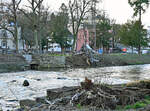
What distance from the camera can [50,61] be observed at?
37938 mm

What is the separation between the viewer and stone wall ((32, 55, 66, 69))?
37.6 meters

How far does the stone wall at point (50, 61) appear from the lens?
37625 mm

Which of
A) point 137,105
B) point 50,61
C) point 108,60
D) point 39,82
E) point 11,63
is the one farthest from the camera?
point 108,60

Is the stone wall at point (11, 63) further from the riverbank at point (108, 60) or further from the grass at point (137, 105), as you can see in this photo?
the grass at point (137, 105)

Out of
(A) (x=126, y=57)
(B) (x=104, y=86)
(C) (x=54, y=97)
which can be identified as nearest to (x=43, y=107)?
(C) (x=54, y=97)

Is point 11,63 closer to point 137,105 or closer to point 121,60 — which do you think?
point 121,60

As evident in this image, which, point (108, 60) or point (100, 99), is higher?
point (108, 60)

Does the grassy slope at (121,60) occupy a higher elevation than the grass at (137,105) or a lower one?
higher

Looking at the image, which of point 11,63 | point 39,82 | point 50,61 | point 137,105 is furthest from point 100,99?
point 50,61

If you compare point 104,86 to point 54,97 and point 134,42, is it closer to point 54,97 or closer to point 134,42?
point 54,97

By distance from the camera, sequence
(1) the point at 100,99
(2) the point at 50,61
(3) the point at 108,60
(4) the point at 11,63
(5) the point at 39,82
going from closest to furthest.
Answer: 1. (1) the point at 100,99
2. (5) the point at 39,82
3. (4) the point at 11,63
4. (2) the point at 50,61
5. (3) the point at 108,60

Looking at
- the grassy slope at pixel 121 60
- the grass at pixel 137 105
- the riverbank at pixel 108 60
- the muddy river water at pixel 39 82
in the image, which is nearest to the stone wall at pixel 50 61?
the riverbank at pixel 108 60

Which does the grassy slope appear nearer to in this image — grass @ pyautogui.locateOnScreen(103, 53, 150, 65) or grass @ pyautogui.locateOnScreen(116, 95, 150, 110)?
grass @ pyautogui.locateOnScreen(103, 53, 150, 65)

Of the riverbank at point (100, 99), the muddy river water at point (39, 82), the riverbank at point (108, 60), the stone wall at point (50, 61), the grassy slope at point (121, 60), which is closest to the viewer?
the riverbank at point (100, 99)
